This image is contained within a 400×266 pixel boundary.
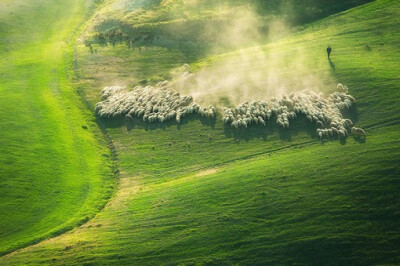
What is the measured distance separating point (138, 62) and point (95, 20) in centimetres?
1951

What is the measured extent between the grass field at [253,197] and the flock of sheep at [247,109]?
146cm

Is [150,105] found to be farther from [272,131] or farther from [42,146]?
[272,131]

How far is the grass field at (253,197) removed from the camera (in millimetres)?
32344

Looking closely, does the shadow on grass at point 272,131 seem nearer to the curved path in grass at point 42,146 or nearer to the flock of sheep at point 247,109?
the flock of sheep at point 247,109

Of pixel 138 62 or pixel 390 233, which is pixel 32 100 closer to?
pixel 138 62

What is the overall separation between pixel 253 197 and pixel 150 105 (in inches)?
828

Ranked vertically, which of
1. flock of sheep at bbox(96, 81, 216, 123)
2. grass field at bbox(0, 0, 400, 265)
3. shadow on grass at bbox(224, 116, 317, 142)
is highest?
flock of sheep at bbox(96, 81, 216, 123)

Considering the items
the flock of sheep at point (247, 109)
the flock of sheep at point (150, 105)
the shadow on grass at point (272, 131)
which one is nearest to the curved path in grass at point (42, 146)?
the flock of sheep at point (150, 105)

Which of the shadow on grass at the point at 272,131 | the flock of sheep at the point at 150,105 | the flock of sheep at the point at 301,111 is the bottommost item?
the shadow on grass at the point at 272,131

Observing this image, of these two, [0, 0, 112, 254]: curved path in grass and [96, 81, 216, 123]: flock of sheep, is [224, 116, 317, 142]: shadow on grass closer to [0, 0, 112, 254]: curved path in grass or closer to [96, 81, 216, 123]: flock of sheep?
[96, 81, 216, 123]: flock of sheep

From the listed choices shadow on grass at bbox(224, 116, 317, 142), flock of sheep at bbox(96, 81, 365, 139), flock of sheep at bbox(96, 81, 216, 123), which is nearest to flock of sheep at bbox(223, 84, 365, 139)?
Result: flock of sheep at bbox(96, 81, 365, 139)

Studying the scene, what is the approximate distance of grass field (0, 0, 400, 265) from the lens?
32344 millimetres

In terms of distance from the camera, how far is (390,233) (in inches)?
1255

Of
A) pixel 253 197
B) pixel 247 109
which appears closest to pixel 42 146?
pixel 247 109
